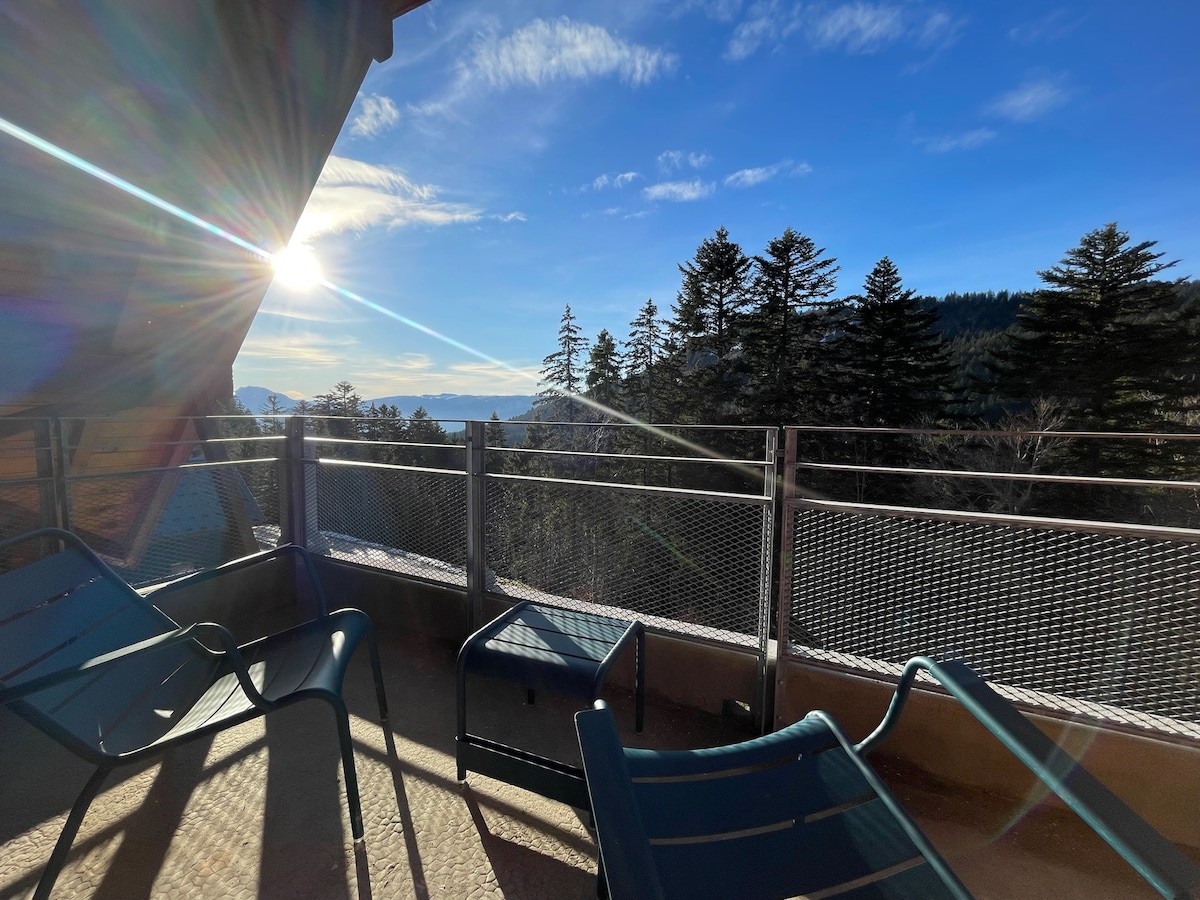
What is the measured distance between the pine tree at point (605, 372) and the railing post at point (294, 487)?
2312cm

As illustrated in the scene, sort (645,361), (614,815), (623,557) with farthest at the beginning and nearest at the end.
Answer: (645,361) → (623,557) → (614,815)

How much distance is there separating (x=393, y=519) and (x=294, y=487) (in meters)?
0.69

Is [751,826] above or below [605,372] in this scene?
below

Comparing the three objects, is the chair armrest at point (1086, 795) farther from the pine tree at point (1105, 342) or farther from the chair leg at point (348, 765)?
the pine tree at point (1105, 342)

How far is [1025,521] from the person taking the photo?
180cm

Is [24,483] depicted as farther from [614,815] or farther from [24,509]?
[614,815]

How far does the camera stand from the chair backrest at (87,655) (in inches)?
58.4

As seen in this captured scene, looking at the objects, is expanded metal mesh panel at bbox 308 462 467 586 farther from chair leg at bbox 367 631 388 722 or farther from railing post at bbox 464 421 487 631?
chair leg at bbox 367 631 388 722

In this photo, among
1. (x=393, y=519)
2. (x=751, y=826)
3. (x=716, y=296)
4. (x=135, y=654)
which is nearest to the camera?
(x=751, y=826)

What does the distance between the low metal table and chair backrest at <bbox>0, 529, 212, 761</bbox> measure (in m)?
0.96

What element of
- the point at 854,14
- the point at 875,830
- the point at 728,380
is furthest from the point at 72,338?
the point at 728,380

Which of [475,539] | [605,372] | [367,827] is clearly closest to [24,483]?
[475,539]

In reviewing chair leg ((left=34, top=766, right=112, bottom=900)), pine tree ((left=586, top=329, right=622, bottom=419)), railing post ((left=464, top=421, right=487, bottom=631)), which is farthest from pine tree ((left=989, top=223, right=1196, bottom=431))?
chair leg ((left=34, top=766, right=112, bottom=900))

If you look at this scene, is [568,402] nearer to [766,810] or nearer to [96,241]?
[96,241]
